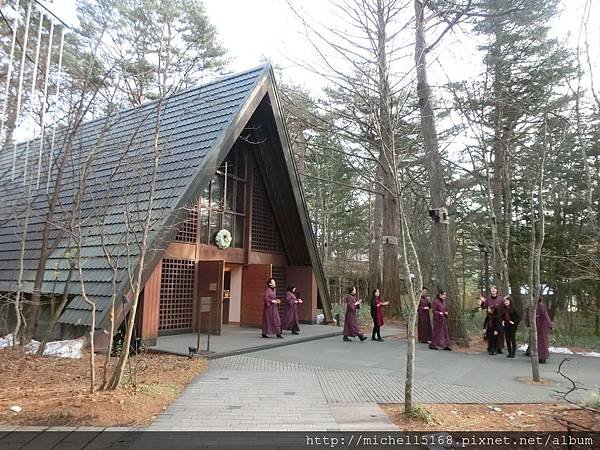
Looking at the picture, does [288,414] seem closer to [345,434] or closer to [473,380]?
[345,434]

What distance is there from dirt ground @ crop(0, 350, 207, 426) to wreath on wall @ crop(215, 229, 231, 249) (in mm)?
5373

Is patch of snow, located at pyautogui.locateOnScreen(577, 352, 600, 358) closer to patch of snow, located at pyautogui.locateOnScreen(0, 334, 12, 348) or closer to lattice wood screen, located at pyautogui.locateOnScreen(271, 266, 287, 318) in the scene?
lattice wood screen, located at pyautogui.locateOnScreen(271, 266, 287, 318)

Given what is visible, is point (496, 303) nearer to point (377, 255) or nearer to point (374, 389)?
point (374, 389)

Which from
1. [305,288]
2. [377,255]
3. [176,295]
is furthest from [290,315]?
[377,255]

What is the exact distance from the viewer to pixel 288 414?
5145 mm

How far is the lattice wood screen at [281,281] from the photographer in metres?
15.1

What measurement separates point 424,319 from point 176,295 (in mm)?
7153

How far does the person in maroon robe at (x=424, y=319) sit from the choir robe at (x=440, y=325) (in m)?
0.77

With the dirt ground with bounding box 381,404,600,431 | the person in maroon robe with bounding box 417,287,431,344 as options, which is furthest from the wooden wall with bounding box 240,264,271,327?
the dirt ground with bounding box 381,404,600,431

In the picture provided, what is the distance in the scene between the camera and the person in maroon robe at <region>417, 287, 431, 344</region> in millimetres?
12320

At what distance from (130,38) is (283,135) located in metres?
5.42

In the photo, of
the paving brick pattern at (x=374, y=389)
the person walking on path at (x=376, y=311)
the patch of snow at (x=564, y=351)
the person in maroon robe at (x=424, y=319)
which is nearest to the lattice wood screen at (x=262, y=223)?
the person walking on path at (x=376, y=311)

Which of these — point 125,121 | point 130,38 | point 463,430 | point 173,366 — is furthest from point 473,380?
point 130,38

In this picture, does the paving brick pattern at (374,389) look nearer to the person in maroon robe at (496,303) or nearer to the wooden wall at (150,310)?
the wooden wall at (150,310)
